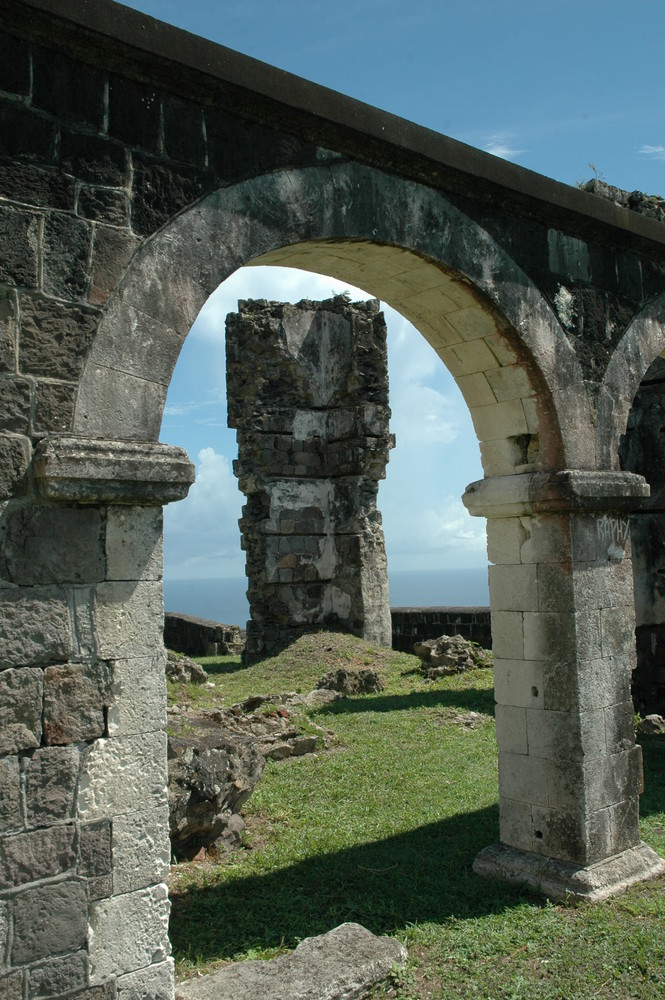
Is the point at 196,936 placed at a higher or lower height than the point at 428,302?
lower

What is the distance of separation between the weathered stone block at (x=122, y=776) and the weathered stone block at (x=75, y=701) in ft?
0.29

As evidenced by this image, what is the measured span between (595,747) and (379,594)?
908 centimetres

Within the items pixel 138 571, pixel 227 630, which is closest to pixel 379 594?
pixel 227 630

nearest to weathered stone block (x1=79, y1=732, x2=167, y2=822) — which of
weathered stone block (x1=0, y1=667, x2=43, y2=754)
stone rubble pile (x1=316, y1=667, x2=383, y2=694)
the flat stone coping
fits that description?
weathered stone block (x1=0, y1=667, x2=43, y2=754)

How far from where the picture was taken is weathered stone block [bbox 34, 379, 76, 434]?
356cm

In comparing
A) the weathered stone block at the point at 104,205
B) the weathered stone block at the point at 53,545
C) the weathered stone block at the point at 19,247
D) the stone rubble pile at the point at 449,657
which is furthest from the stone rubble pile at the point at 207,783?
the stone rubble pile at the point at 449,657

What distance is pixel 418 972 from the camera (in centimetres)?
432

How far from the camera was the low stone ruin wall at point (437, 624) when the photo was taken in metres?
15.2

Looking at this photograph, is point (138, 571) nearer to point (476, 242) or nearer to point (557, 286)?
point (476, 242)

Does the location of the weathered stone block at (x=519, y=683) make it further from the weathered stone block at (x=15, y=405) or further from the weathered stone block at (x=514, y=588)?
the weathered stone block at (x=15, y=405)

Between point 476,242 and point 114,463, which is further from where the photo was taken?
point 476,242

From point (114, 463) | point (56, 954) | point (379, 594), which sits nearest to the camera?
point (56, 954)

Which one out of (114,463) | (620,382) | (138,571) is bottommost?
(138,571)

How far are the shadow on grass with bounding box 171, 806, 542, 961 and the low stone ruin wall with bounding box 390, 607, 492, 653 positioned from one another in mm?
9328
